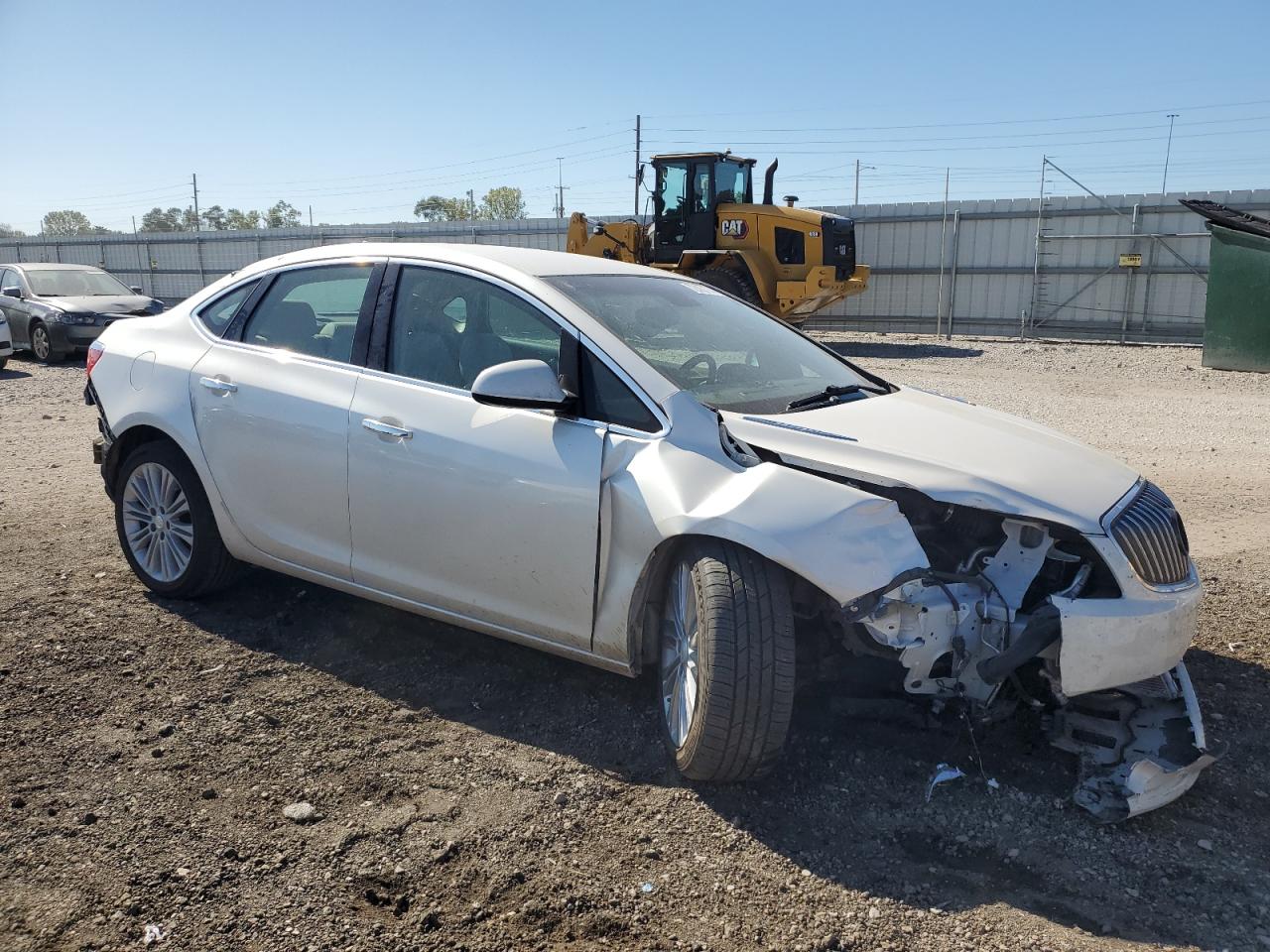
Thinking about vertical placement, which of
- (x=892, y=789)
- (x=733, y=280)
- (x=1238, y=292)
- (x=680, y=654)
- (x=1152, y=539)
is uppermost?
(x=733, y=280)

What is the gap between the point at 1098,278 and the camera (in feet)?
70.7

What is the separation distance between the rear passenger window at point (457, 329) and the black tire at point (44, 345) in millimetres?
14123

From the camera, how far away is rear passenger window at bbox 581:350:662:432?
344 centimetres

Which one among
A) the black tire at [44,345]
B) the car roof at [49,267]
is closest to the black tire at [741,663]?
the black tire at [44,345]

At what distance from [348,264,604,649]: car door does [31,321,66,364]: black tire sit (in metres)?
14.1

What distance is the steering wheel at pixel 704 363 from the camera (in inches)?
149

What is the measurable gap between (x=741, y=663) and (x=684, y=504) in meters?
0.53

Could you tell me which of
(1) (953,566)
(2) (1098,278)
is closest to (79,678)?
(1) (953,566)

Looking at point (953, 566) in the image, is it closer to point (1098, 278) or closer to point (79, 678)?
point (79, 678)

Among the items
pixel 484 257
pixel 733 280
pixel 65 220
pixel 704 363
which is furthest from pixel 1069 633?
pixel 65 220

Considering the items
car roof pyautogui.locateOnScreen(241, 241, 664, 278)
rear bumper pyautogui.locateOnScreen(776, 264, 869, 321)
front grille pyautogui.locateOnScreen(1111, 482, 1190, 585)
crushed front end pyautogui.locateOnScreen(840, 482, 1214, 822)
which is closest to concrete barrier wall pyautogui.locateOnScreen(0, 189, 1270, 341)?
rear bumper pyautogui.locateOnScreen(776, 264, 869, 321)

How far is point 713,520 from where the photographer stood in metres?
3.11

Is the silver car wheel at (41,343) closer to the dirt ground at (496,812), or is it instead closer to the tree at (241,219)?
the dirt ground at (496,812)

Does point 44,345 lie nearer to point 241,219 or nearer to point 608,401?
point 608,401
